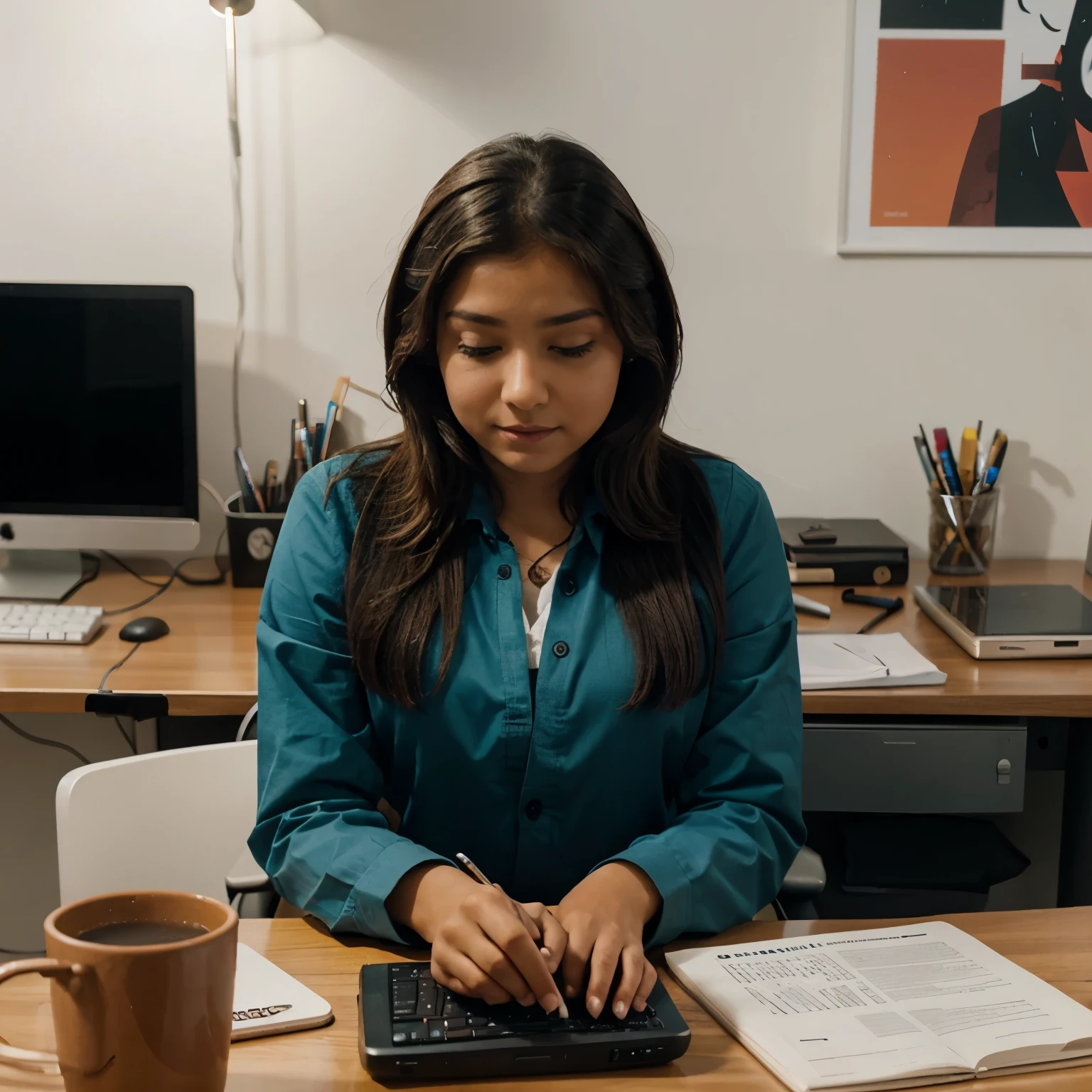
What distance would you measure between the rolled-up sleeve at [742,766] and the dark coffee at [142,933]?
1.36 feet

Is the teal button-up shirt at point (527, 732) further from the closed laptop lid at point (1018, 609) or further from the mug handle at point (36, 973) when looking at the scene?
the closed laptop lid at point (1018, 609)

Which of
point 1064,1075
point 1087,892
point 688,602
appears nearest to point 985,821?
point 1087,892

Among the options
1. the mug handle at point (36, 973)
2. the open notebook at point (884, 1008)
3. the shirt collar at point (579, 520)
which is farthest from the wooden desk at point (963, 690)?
the mug handle at point (36, 973)

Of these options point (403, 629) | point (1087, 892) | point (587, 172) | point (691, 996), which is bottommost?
point (1087, 892)

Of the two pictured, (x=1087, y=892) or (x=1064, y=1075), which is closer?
(x=1064, y=1075)

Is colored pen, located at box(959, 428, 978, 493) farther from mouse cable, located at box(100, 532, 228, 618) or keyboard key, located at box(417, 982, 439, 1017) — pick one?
keyboard key, located at box(417, 982, 439, 1017)

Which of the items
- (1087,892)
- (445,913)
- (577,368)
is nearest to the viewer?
(445,913)

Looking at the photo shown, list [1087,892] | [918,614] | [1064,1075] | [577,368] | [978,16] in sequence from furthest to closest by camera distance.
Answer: [978,16] < [918,614] < [1087,892] < [577,368] < [1064,1075]

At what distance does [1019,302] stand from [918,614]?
2.05 feet

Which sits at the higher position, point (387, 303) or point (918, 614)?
point (387, 303)

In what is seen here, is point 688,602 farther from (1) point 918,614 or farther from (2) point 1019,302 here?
(2) point 1019,302

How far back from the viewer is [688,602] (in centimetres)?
114

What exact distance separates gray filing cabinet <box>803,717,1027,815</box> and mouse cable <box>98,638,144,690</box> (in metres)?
0.91

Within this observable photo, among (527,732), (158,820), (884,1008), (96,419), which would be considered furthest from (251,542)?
(884,1008)
